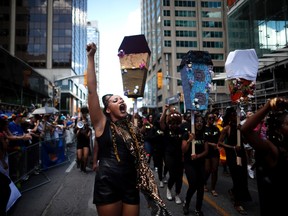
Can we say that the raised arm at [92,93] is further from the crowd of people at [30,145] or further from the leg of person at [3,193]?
the crowd of people at [30,145]

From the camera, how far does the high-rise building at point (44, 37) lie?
174ft

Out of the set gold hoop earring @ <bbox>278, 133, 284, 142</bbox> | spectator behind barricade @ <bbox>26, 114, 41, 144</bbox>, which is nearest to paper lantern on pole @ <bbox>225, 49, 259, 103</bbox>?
gold hoop earring @ <bbox>278, 133, 284, 142</bbox>

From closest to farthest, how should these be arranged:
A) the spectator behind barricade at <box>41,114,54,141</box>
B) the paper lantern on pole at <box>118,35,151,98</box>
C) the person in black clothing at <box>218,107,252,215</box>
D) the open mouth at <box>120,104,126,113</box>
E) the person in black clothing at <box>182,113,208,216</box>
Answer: the open mouth at <box>120,104,126,113</box>, the person in black clothing at <box>182,113,208,216</box>, the paper lantern on pole at <box>118,35,151,98</box>, the person in black clothing at <box>218,107,252,215</box>, the spectator behind barricade at <box>41,114,54,141</box>

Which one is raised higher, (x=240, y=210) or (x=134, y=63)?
(x=134, y=63)

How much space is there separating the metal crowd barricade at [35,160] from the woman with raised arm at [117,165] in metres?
4.51

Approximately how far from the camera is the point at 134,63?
494 cm

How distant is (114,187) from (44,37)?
5933 cm

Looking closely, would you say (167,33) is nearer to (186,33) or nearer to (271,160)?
(186,33)

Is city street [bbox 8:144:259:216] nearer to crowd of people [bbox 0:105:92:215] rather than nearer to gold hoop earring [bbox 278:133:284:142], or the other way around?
crowd of people [bbox 0:105:92:215]

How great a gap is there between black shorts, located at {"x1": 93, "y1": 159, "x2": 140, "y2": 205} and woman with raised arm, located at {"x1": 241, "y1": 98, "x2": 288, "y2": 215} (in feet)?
4.01

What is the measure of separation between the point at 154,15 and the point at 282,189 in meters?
72.3

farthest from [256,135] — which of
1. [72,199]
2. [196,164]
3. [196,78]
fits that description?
[72,199]

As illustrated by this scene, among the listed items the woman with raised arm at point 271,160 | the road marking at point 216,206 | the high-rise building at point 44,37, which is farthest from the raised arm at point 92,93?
the high-rise building at point 44,37

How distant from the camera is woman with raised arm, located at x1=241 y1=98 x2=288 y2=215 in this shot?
2121mm
